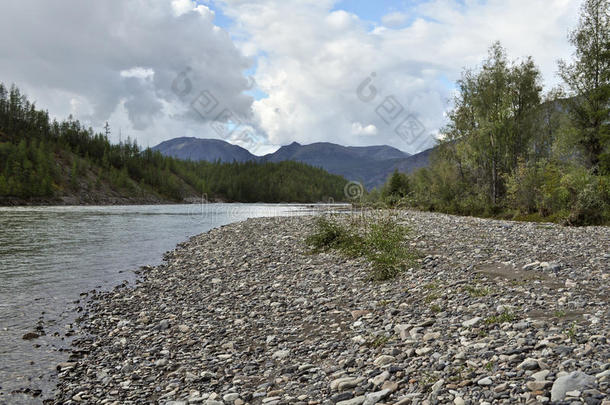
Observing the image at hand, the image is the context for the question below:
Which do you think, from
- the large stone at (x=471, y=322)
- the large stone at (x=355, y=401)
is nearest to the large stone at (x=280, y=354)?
the large stone at (x=355, y=401)

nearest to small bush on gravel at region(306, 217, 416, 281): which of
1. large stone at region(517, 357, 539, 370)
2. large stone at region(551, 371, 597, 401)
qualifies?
large stone at region(517, 357, 539, 370)

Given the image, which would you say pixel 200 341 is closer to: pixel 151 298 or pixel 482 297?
pixel 151 298

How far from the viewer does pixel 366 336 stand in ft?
28.9

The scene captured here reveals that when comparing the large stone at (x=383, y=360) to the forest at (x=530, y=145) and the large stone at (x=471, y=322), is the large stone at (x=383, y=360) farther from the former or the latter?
the forest at (x=530, y=145)

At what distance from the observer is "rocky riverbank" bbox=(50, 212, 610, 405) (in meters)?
6.00

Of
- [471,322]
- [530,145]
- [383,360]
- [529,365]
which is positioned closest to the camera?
[529,365]

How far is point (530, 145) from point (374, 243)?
51337mm

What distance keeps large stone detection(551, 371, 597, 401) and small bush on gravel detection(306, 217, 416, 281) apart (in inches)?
338

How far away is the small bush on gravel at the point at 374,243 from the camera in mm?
14164

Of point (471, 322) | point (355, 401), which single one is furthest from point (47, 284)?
point (471, 322)

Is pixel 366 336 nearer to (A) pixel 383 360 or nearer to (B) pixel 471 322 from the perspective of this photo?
(A) pixel 383 360

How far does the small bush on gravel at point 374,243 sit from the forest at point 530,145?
5.86ft

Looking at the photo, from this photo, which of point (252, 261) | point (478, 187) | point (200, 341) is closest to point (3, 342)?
point (200, 341)

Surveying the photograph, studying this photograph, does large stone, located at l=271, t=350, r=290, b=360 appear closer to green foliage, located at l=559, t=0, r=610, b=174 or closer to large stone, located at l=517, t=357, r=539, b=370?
large stone, located at l=517, t=357, r=539, b=370
